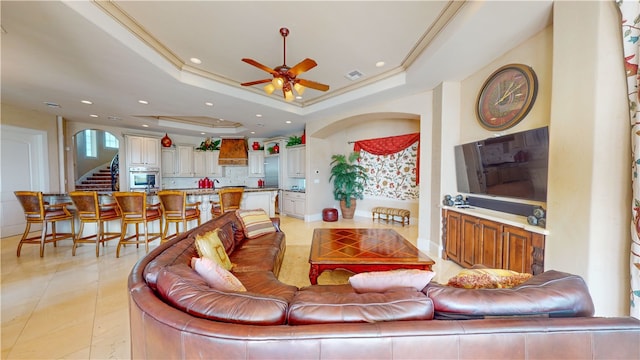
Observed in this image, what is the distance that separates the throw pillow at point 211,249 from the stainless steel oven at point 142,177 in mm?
5488

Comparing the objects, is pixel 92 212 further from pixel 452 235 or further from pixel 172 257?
pixel 452 235

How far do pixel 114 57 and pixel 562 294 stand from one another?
421 cm

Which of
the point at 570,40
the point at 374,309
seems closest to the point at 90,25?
the point at 374,309

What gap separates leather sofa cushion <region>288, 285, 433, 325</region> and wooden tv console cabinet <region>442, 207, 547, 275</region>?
1936 millimetres

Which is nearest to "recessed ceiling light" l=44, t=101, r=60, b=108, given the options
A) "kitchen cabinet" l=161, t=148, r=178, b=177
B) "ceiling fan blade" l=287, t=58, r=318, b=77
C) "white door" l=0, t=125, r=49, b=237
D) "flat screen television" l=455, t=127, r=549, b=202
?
"white door" l=0, t=125, r=49, b=237

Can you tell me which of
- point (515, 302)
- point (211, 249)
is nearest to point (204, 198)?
point (211, 249)

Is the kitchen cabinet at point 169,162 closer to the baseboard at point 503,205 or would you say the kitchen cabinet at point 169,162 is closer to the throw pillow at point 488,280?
the baseboard at point 503,205

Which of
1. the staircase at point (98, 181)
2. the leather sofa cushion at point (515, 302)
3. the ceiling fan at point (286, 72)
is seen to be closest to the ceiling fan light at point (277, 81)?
the ceiling fan at point (286, 72)

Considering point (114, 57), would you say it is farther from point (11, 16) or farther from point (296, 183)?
point (296, 183)

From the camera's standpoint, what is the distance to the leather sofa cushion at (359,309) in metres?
0.85

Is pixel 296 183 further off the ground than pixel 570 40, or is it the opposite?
pixel 570 40

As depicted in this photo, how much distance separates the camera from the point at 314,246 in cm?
259

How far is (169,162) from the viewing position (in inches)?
274

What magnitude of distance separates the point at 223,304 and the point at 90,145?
10997 millimetres
